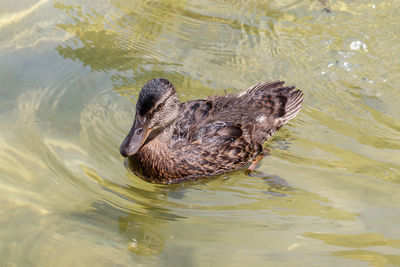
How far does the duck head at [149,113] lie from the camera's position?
4.18 m

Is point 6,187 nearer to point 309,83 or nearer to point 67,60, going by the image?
point 67,60

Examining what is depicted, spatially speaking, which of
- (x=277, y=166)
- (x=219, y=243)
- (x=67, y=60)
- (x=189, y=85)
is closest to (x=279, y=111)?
(x=277, y=166)

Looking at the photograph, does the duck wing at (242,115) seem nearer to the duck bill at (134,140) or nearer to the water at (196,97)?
the water at (196,97)

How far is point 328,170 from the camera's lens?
5.05 meters

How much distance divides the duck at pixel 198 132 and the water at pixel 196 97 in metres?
0.15

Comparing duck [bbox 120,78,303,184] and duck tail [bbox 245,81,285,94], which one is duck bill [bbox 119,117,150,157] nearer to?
duck [bbox 120,78,303,184]

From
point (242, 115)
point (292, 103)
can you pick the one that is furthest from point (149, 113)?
point (292, 103)

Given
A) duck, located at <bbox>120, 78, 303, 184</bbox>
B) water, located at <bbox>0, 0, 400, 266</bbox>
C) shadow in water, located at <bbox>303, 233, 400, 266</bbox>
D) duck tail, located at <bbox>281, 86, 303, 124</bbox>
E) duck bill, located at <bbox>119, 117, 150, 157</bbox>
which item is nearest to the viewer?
shadow in water, located at <bbox>303, 233, 400, 266</bbox>

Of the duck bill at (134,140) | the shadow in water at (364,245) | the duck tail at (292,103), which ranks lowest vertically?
the shadow in water at (364,245)

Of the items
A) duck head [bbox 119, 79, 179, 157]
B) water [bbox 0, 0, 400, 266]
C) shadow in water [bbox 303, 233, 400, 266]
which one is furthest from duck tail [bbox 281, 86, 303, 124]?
shadow in water [bbox 303, 233, 400, 266]

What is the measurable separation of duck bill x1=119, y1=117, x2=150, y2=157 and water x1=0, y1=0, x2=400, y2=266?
519 millimetres

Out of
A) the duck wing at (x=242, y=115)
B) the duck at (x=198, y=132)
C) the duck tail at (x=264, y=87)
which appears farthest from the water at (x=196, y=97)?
the duck tail at (x=264, y=87)

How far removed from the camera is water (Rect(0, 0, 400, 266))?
12.7 feet

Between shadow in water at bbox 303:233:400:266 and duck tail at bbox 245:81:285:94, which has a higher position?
duck tail at bbox 245:81:285:94
